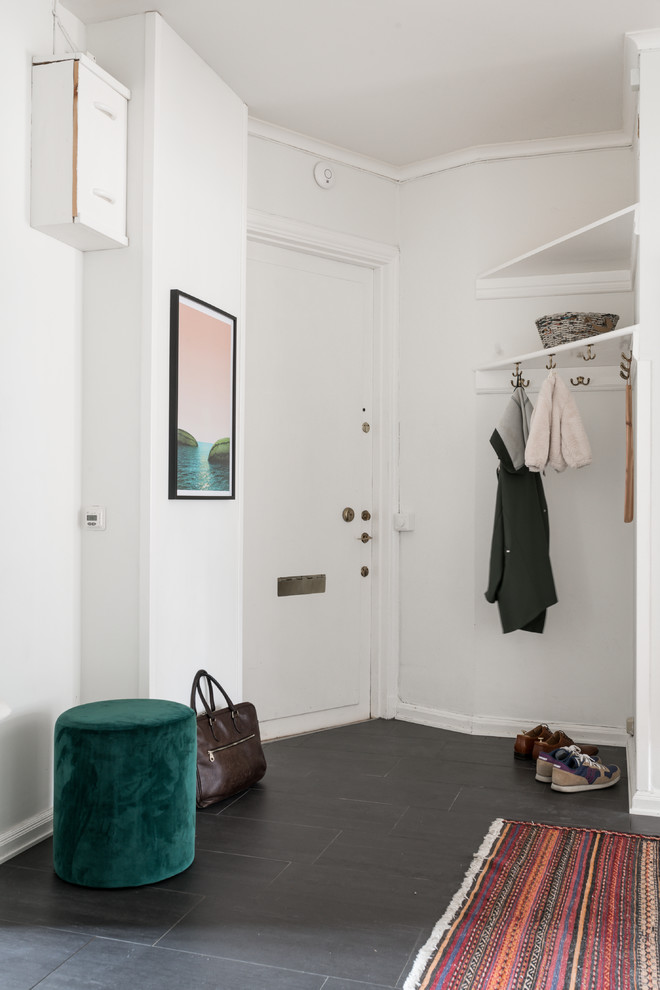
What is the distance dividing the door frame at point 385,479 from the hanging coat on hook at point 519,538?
1.98 feet

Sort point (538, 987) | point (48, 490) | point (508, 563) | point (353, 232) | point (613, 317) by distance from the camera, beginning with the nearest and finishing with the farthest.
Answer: point (538, 987)
point (48, 490)
point (613, 317)
point (508, 563)
point (353, 232)

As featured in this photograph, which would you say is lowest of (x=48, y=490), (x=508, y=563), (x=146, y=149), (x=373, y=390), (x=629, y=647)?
(x=629, y=647)

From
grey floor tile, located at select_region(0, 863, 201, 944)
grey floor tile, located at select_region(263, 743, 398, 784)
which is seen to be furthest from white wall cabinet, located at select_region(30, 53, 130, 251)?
grey floor tile, located at select_region(263, 743, 398, 784)

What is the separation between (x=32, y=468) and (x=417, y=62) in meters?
2.04

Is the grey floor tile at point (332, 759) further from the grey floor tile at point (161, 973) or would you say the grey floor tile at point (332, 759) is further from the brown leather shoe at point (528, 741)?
the grey floor tile at point (161, 973)

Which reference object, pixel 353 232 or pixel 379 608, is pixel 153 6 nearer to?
pixel 353 232

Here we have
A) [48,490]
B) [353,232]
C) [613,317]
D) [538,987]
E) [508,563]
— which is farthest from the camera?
[353,232]

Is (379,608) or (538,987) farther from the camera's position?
(379,608)

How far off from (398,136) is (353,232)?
46 centimetres

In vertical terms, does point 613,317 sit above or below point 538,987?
above

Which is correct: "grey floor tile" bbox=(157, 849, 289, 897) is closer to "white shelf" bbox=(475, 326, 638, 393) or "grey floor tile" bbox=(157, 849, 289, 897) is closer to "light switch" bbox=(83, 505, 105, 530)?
"light switch" bbox=(83, 505, 105, 530)

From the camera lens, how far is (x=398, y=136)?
3953 mm

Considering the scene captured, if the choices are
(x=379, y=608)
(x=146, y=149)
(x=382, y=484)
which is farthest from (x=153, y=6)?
(x=379, y=608)

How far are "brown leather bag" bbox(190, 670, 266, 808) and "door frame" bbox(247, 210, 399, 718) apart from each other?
115 centimetres
